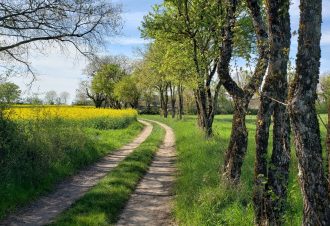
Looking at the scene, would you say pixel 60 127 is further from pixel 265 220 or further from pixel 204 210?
pixel 265 220

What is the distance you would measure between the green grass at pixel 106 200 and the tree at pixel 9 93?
4174 mm

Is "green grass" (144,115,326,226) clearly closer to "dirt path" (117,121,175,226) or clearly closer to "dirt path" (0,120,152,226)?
"dirt path" (117,121,175,226)

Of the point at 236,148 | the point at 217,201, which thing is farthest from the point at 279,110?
the point at 236,148

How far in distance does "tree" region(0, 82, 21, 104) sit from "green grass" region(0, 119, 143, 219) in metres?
0.82

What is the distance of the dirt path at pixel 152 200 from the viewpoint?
372 inches

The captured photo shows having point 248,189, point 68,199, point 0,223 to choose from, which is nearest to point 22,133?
point 68,199

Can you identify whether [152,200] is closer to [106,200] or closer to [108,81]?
[106,200]

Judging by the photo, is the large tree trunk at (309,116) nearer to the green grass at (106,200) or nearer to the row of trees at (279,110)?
the row of trees at (279,110)

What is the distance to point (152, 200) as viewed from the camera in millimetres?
11344

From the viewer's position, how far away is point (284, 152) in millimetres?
6402

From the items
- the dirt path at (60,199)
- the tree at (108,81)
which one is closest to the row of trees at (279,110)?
the dirt path at (60,199)

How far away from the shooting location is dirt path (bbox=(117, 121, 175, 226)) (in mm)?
9438

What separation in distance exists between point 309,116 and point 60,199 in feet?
29.1

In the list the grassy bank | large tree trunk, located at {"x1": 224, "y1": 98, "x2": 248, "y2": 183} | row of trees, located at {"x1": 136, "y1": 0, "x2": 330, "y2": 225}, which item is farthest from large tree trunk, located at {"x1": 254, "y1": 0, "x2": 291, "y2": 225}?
the grassy bank
